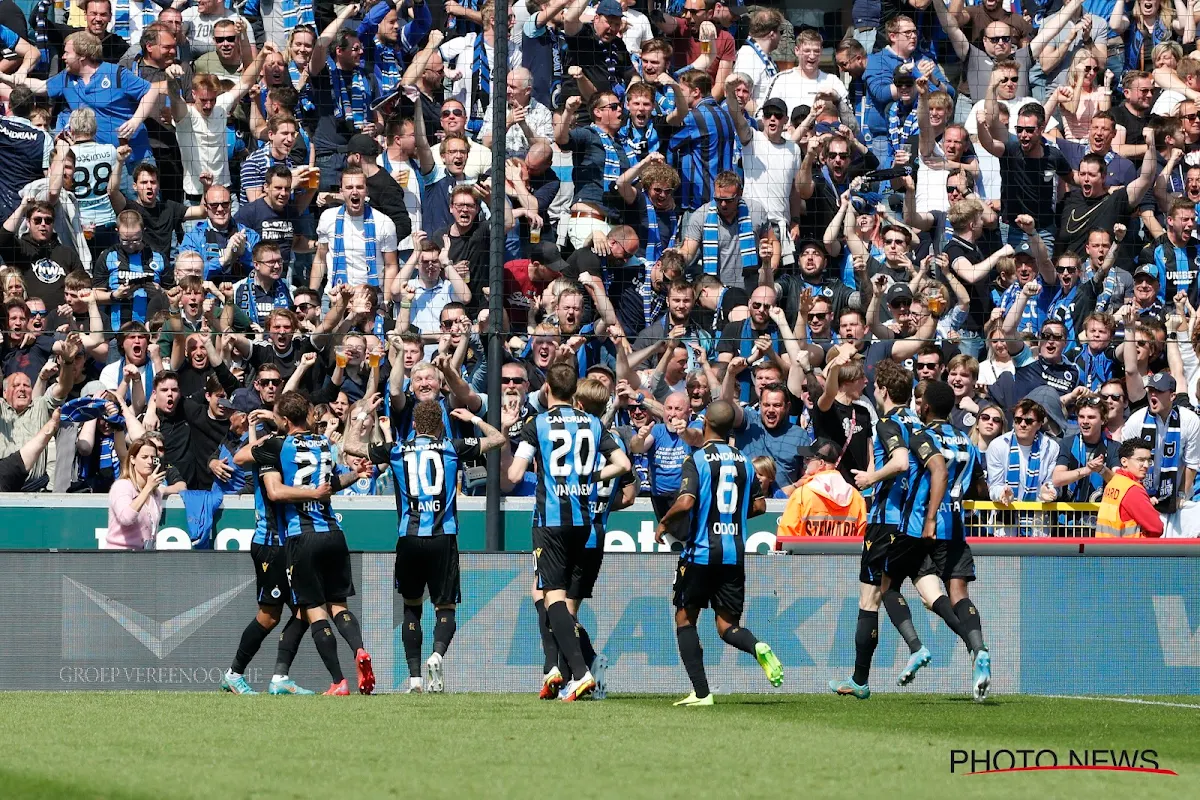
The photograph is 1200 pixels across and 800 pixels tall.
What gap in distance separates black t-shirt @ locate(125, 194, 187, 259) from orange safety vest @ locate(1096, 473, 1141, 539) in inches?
311

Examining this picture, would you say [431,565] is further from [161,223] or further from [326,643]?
[161,223]

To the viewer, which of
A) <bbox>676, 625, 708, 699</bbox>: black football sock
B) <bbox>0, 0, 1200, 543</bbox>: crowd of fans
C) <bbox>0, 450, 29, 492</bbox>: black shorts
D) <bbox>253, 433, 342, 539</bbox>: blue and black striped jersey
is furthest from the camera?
<bbox>0, 0, 1200, 543</bbox>: crowd of fans

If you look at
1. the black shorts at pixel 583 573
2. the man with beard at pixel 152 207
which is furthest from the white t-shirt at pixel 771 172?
the black shorts at pixel 583 573

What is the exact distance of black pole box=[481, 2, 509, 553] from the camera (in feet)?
41.4

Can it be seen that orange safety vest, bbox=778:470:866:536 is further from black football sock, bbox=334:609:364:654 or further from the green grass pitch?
black football sock, bbox=334:609:364:654

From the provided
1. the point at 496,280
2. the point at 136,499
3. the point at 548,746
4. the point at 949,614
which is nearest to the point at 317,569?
the point at 136,499

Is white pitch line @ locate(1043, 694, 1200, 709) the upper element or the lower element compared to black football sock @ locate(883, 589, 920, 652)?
lower

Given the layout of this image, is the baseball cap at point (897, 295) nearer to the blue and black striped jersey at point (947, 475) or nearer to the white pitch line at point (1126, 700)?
the white pitch line at point (1126, 700)

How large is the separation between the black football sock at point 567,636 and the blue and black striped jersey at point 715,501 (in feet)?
2.60

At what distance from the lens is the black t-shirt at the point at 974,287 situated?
617 inches

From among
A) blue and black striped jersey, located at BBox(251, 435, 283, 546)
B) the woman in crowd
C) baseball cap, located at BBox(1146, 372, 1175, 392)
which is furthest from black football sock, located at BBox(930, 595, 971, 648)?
the woman in crowd

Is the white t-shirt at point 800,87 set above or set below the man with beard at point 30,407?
above

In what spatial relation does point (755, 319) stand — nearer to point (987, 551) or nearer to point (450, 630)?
point (987, 551)

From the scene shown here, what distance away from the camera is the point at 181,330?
14367mm
